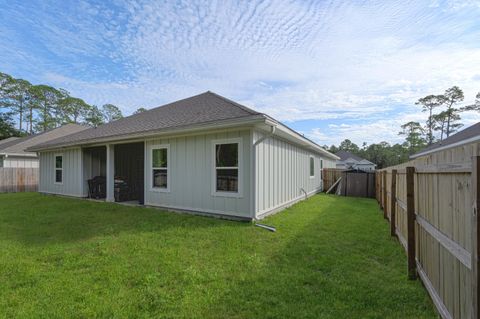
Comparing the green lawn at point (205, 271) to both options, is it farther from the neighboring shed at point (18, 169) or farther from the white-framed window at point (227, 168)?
the neighboring shed at point (18, 169)

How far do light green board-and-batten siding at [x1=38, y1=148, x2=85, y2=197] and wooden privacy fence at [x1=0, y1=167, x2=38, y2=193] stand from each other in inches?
167

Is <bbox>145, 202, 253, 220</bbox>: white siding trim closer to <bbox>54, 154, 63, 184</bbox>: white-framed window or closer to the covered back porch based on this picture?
the covered back porch

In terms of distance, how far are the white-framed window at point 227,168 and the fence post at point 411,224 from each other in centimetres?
399

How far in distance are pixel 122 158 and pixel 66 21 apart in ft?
19.7

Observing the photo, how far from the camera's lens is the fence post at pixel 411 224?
3480 millimetres

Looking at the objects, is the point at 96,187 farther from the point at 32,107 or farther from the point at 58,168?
the point at 32,107

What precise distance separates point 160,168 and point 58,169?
7.85m

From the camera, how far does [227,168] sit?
23.4 ft

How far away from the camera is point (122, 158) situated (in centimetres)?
1273

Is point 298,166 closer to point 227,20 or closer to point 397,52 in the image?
point 397,52

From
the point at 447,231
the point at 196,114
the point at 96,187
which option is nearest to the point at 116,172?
the point at 96,187

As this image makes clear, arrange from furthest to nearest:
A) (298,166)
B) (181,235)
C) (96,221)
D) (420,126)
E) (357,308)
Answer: (420,126), (298,166), (96,221), (181,235), (357,308)

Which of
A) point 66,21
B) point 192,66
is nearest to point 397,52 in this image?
point 192,66

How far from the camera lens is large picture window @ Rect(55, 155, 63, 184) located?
1297 centimetres
